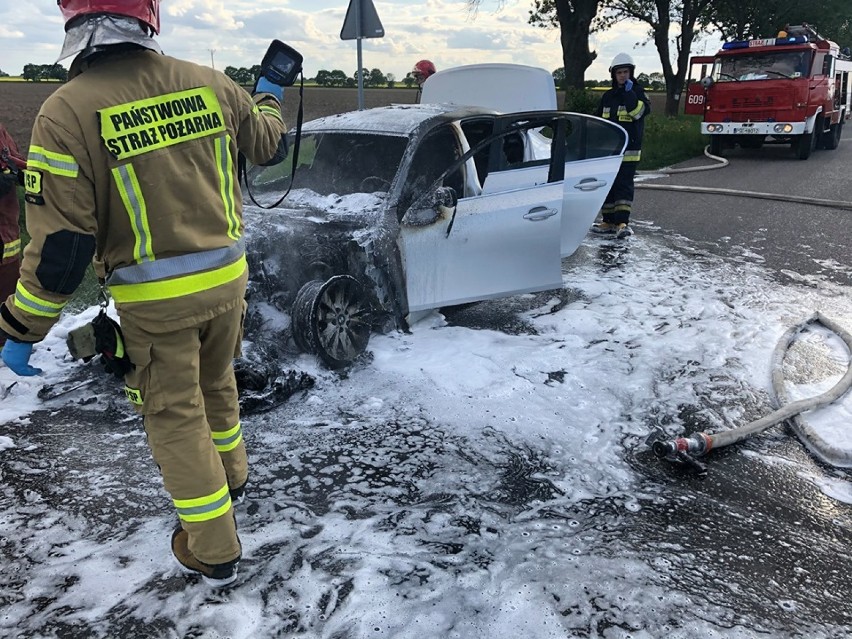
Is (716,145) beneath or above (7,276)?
above

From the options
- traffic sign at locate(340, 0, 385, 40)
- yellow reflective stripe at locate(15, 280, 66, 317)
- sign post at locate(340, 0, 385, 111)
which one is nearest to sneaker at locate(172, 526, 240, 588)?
yellow reflective stripe at locate(15, 280, 66, 317)

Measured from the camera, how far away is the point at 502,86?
6809mm

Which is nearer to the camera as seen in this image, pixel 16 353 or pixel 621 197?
pixel 16 353

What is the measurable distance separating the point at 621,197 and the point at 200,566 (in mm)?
6423

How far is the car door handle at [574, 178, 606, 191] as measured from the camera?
587cm

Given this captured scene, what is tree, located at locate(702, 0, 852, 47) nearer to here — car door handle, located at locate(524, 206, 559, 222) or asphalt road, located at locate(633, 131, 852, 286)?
asphalt road, located at locate(633, 131, 852, 286)

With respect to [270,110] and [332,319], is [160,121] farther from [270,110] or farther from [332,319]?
[332,319]

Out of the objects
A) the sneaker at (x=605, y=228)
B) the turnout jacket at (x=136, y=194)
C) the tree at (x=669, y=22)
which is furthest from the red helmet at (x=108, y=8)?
the tree at (x=669, y=22)

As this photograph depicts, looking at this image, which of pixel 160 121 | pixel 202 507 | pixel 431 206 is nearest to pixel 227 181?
pixel 160 121

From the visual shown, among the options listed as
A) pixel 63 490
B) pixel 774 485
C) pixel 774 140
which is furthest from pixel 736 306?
pixel 774 140

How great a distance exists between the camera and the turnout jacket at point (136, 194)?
1965 millimetres

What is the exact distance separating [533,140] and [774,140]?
499 inches

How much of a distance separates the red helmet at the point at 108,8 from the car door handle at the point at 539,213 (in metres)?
3.21

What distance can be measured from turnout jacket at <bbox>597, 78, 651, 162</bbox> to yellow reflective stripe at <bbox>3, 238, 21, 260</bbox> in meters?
5.83
